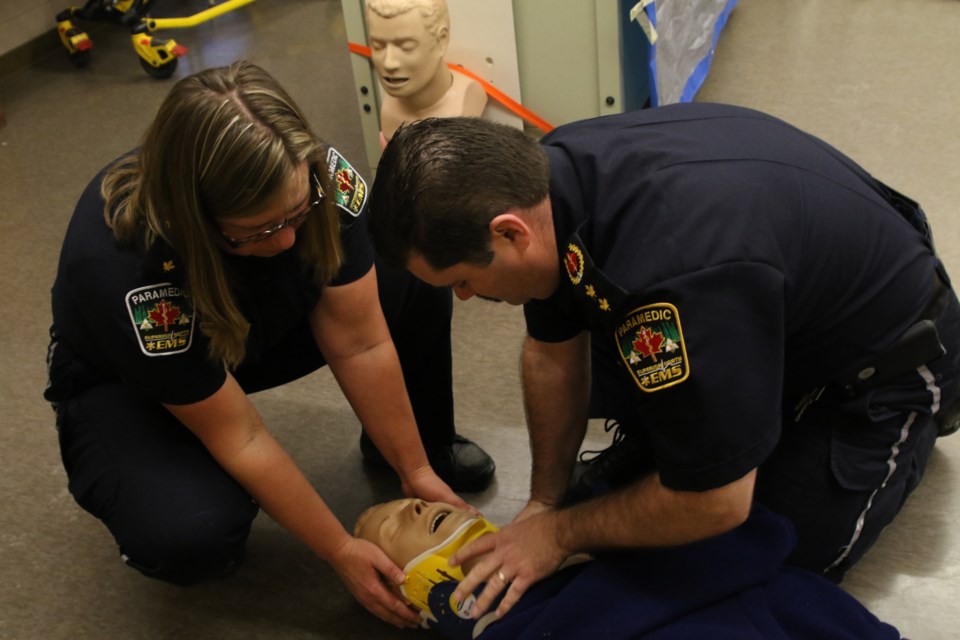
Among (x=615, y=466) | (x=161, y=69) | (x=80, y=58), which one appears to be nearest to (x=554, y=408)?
(x=615, y=466)

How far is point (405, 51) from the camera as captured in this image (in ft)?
8.21

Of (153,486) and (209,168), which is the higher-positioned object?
(209,168)

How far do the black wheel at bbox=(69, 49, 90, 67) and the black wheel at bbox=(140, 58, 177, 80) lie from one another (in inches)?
11.2

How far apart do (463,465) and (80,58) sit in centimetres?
280

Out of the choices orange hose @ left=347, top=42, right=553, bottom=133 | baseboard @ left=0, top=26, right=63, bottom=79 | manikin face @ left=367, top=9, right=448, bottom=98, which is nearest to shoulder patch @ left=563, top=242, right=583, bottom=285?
manikin face @ left=367, top=9, right=448, bottom=98

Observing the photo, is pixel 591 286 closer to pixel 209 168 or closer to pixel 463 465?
pixel 209 168

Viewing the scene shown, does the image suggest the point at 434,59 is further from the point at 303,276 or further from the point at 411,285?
the point at 303,276

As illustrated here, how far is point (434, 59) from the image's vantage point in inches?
100

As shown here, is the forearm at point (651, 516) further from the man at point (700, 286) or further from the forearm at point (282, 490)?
the forearm at point (282, 490)

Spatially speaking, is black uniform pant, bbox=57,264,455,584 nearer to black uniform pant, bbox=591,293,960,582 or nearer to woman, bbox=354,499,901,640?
woman, bbox=354,499,901,640

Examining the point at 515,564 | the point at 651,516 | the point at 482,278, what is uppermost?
the point at 482,278

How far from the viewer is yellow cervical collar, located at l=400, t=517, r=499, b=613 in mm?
1596

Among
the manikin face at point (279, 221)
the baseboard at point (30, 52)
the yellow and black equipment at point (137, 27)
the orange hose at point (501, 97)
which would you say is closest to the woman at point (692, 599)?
the manikin face at point (279, 221)

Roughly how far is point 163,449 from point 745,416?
951 millimetres
